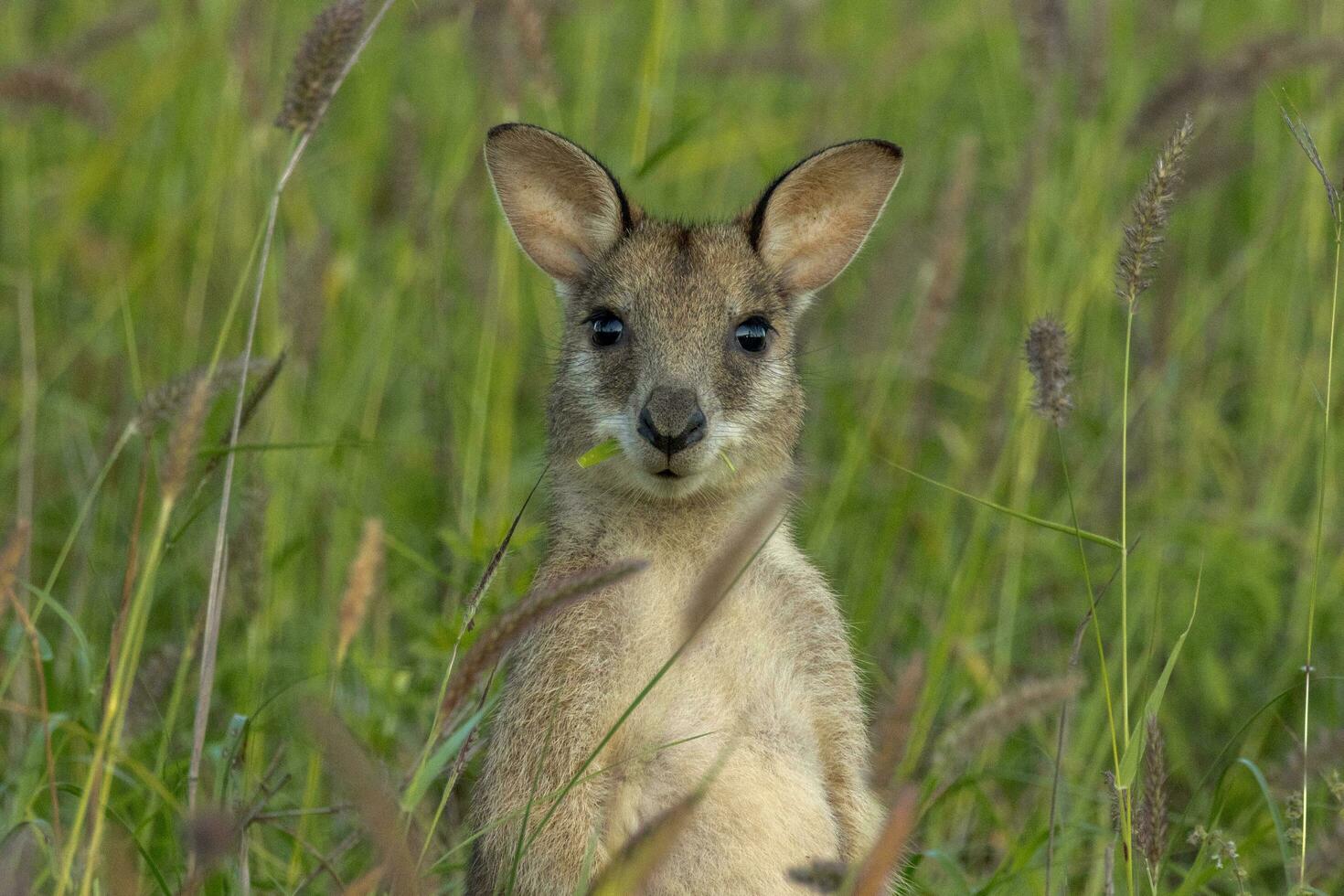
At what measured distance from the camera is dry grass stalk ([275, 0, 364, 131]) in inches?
160

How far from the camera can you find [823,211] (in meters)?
5.40

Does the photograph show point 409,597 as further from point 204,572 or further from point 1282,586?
point 1282,586

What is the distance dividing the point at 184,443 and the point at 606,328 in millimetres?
2021

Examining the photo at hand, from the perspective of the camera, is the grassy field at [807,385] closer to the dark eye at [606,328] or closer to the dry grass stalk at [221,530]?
the dry grass stalk at [221,530]

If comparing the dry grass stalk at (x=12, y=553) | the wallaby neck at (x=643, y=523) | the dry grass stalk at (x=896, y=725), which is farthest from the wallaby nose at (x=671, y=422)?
the dry grass stalk at (x=12, y=553)

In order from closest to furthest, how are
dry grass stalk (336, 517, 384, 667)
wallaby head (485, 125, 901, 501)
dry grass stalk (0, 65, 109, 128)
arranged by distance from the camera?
dry grass stalk (336, 517, 384, 667)
wallaby head (485, 125, 901, 501)
dry grass stalk (0, 65, 109, 128)

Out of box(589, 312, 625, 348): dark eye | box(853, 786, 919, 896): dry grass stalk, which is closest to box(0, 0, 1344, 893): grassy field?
box(589, 312, 625, 348): dark eye

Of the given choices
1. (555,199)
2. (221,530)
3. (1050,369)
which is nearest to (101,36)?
(555,199)

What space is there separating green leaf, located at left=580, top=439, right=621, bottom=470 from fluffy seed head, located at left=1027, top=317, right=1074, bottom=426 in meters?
1.08

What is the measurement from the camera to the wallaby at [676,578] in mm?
4277

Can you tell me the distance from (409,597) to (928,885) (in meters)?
2.27

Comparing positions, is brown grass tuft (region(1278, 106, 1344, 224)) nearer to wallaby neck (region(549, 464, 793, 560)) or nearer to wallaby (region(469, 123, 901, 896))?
wallaby (region(469, 123, 901, 896))

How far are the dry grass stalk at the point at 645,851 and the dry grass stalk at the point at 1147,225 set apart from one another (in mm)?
1539

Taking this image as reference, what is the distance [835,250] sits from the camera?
5.46m
